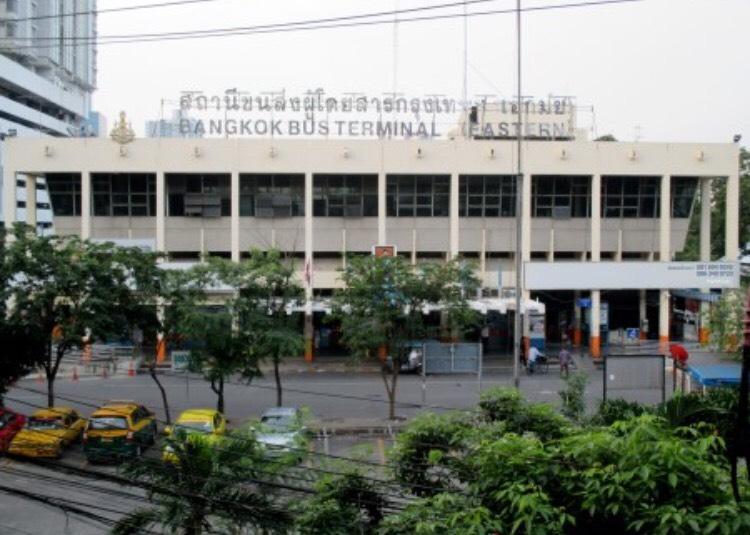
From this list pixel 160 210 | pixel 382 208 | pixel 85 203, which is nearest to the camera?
pixel 85 203

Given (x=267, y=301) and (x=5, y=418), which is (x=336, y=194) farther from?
(x=5, y=418)

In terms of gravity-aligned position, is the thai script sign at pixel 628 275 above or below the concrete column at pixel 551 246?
below

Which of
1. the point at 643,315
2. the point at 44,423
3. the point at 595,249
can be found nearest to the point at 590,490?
the point at 44,423

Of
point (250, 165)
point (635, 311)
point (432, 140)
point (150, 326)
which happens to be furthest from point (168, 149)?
point (635, 311)

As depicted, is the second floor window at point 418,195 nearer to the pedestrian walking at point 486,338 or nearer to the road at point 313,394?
the pedestrian walking at point 486,338

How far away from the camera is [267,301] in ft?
83.0

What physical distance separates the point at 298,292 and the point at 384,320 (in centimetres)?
281

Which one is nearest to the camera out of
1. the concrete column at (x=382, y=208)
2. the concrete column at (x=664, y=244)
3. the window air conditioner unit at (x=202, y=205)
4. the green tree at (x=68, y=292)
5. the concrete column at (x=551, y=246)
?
the green tree at (x=68, y=292)

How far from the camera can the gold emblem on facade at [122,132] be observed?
114 feet

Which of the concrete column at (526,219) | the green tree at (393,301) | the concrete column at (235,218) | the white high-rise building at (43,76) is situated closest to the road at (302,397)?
the green tree at (393,301)

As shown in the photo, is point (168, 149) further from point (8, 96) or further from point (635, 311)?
point (8, 96)

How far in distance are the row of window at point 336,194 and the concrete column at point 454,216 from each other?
94cm

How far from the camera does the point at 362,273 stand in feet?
81.7

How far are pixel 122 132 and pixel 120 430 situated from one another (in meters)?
17.8
